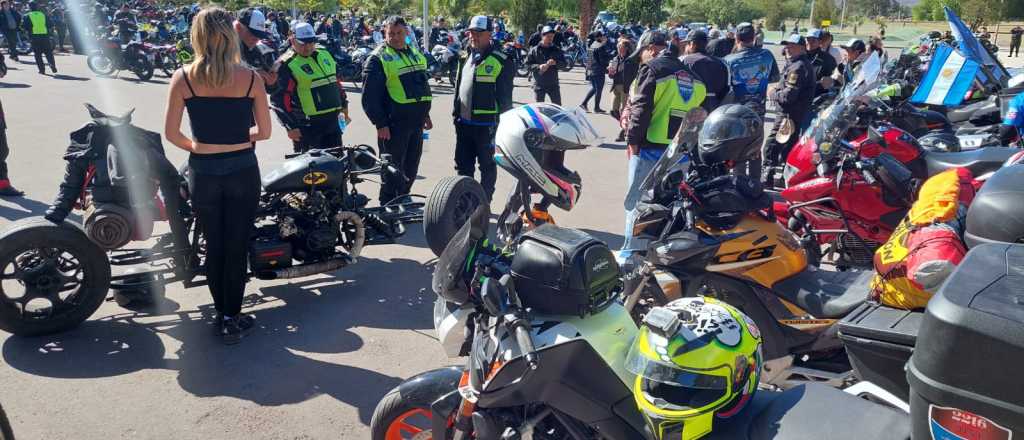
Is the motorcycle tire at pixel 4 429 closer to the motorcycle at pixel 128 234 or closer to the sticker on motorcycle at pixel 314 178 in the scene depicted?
the motorcycle at pixel 128 234

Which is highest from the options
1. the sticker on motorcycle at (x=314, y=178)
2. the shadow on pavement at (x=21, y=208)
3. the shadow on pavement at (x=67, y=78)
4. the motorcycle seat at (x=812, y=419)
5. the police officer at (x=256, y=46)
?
the police officer at (x=256, y=46)

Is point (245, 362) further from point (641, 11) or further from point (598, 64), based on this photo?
point (641, 11)

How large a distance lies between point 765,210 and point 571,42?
22.7 m

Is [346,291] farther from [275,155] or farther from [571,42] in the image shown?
[571,42]

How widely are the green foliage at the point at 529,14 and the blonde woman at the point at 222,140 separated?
26.5 metres

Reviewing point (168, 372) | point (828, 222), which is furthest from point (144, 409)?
point (828, 222)

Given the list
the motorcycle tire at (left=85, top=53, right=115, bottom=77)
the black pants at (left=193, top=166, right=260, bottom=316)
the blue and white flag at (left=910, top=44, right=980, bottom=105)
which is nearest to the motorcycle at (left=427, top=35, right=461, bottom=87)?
the motorcycle tire at (left=85, top=53, right=115, bottom=77)

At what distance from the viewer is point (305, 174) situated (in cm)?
488

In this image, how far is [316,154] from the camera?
16.6 ft

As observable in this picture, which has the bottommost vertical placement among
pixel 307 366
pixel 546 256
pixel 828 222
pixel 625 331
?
pixel 307 366

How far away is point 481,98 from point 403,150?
0.89 metres

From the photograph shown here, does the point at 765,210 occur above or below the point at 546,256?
below

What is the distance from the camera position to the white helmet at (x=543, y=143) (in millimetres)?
3893

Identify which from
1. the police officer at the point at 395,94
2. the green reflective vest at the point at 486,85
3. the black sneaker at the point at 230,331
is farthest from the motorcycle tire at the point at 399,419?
the green reflective vest at the point at 486,85
